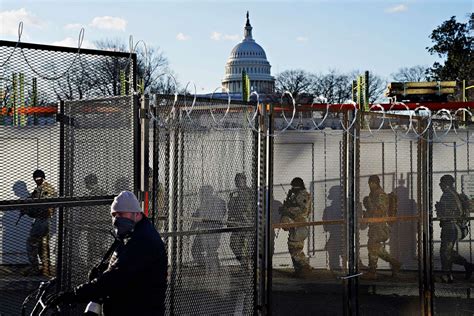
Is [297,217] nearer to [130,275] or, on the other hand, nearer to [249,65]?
[130,275]

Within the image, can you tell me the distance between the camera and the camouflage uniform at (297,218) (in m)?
8.34

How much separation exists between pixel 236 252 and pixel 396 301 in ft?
8.66

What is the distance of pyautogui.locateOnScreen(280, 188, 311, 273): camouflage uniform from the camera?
8.34 meters

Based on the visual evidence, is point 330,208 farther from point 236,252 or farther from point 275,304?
point 236,252

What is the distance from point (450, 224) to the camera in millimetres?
9156

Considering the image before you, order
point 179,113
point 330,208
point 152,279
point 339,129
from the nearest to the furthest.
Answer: point 152,279, point 179,113, point 339,129, point 330,208

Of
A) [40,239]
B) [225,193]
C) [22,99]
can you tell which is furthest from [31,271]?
[22,99]

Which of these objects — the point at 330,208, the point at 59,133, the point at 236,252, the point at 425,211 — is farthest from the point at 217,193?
the point at 425,211

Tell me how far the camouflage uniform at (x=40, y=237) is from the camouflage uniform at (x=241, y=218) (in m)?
1.75

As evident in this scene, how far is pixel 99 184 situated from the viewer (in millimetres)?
6746

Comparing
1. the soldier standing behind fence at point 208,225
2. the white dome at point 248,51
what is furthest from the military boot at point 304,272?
the white dome at point 248,51

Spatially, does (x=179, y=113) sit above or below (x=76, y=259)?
above

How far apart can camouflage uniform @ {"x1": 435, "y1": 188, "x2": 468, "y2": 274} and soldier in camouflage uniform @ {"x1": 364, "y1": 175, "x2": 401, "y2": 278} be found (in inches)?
40.3

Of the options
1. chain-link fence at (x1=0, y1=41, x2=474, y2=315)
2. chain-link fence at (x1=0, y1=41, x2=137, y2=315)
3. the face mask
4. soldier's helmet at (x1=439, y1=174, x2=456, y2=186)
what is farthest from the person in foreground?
soldier's helmet at (x1=439, y1=174, x2=456, y2=186)
